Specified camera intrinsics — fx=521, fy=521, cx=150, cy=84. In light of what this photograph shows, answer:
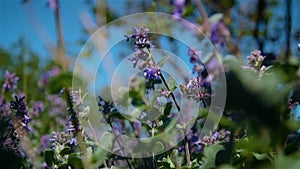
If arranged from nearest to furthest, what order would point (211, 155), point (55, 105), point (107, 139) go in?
1. point (211, 155)
2. point (107, 139)
3. point (55, 105)

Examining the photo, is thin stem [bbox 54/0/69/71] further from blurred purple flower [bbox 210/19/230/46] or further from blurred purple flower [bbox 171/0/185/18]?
blurred purple flower [bbox 171/0/185/18]

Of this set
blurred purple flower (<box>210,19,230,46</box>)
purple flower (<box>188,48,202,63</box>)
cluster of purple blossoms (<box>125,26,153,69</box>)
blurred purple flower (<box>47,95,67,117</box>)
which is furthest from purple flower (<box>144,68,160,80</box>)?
blurred purple flower (<box>47,95,67,117</box>)

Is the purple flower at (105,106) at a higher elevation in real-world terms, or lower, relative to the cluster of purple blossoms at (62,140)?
higher

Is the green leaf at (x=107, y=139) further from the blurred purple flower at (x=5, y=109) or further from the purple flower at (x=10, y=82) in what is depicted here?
the purple flower at (x=10, y=82)

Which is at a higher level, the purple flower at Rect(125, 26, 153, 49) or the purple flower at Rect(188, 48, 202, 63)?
the purple flower at Rect(188, 48, 202, 63)

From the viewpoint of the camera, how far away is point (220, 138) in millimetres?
1377

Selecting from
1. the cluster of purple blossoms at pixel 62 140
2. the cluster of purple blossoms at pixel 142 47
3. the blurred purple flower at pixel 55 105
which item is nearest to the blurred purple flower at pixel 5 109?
the cluster of purple blossoms at pixel 62 140

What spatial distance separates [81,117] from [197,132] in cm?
54

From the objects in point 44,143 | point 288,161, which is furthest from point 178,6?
point 288,161

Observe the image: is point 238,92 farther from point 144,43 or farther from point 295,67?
point 144,43

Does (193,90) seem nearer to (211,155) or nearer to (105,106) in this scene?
(105,106)

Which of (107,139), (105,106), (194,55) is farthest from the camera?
(194,55)

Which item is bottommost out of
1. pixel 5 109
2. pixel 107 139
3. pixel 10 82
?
pixel 107 139

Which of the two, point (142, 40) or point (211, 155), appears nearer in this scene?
point (211, 155)
